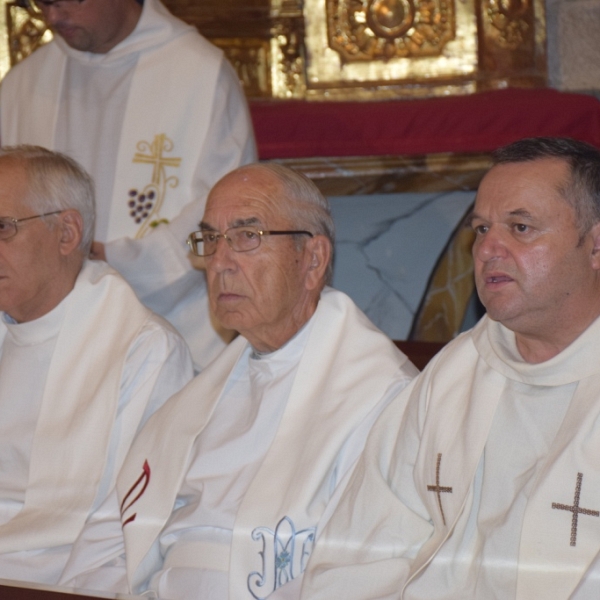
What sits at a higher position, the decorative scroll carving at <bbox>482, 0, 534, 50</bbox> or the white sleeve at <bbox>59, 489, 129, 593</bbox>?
the decorative scroll carving at <bbox>482, 0, 534, 50</bbox>

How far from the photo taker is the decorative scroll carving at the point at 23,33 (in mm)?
8516

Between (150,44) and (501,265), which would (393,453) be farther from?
(150,44)

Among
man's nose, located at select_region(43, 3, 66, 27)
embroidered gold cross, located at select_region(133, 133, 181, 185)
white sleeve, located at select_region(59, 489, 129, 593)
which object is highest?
man's nose, located at select_region(43, 3, 66, 27)

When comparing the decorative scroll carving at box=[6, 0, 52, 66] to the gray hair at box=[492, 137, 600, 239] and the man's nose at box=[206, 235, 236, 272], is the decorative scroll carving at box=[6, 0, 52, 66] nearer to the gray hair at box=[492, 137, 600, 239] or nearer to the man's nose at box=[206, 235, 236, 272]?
the man's nose at box=[206, 235, 236, 272]

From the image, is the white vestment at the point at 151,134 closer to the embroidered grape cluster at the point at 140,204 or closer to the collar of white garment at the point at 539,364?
the embroidered grape cluster at the point at 140,204

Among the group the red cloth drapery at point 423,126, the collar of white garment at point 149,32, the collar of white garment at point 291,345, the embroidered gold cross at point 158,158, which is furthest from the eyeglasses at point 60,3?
the collar of white garment at point 291,345

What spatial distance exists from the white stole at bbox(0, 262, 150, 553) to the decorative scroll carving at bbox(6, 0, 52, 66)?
4.34 m

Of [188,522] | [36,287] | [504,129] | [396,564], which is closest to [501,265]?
[396,564]

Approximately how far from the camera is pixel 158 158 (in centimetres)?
560

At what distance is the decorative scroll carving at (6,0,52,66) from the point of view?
852 cm

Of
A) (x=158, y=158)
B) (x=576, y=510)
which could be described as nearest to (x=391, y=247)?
(x=158, y=158)

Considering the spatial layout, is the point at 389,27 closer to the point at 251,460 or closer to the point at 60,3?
the point at 60,3

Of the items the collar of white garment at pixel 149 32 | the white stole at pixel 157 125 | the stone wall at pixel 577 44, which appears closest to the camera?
the white stole at pixel 157 125

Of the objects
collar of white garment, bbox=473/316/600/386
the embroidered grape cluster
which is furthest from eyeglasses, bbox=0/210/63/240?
collar of white garment, bbox=473/316/600/386
